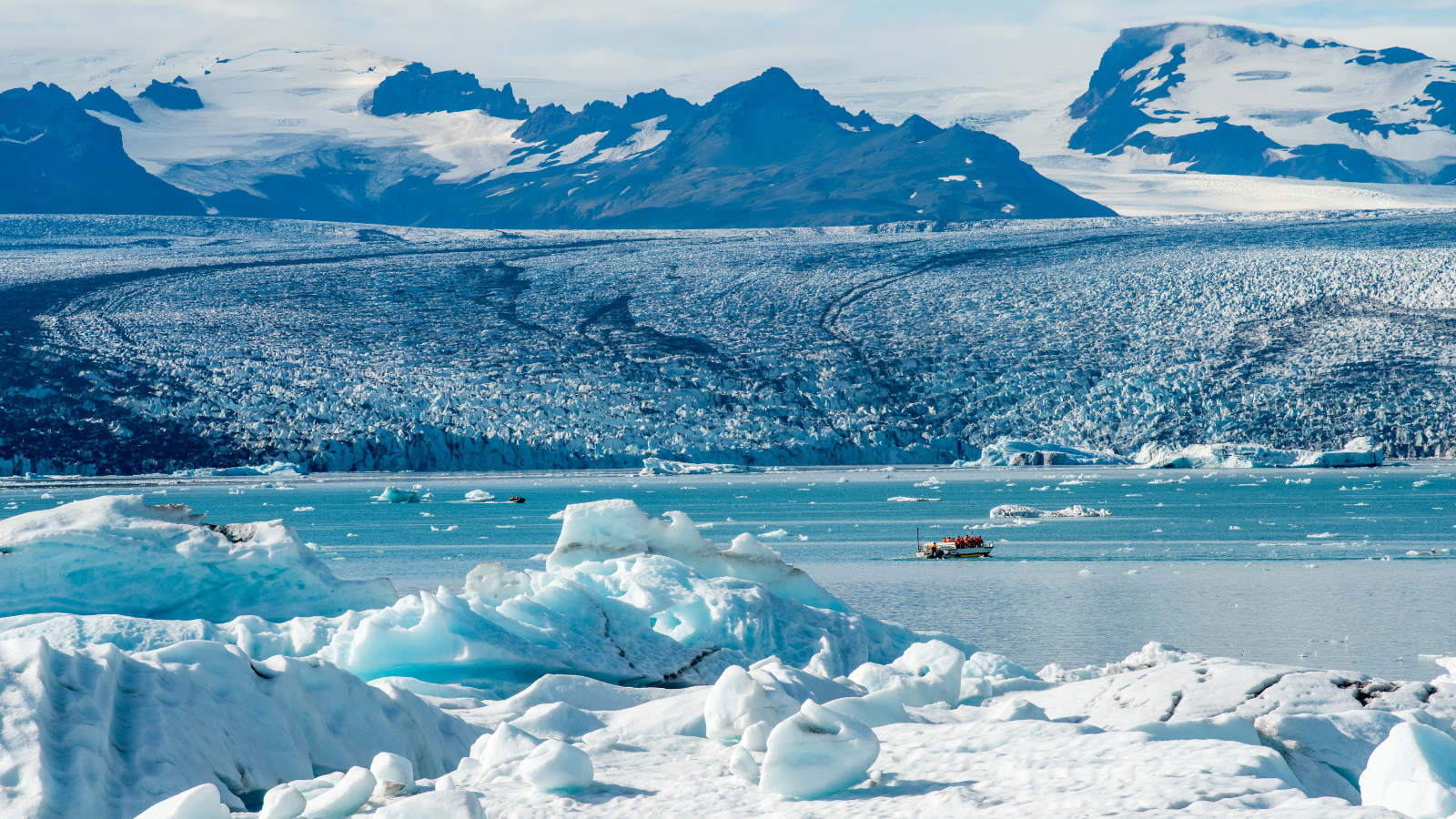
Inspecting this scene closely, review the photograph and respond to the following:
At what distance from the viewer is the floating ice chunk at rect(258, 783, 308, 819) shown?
2783mm

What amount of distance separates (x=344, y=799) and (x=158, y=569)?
5.39 metres

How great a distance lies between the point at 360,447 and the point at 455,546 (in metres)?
13.9

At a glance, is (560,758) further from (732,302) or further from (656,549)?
(732,302)

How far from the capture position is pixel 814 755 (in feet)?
9.09

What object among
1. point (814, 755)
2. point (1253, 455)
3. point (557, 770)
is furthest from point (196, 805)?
point (1253, 455)

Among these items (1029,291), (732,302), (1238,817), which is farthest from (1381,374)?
(1238,817)

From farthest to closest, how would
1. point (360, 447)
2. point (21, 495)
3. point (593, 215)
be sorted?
point (593, 215)
point (360, 447)
point (21, 495)

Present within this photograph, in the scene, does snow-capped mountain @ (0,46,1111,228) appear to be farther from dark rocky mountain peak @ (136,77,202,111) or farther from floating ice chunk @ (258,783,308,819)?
floating ice chunk @ (258,783,308,819)

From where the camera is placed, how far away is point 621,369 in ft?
120

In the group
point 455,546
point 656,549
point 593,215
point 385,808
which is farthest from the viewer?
point 593,215

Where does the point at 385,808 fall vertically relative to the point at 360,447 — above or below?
above

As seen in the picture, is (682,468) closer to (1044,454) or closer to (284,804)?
(1044,454)

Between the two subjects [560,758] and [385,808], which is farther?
[560,758]

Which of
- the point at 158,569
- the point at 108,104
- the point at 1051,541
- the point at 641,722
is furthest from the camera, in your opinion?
the point at 108,104
